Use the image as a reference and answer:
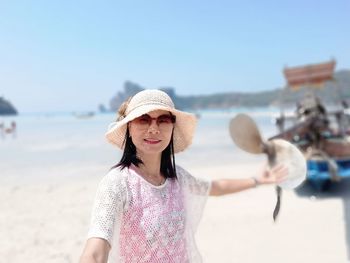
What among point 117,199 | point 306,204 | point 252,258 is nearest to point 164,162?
point 117,199

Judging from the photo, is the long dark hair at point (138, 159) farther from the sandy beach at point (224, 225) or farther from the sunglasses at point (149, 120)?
the sandy beach at point (224, 225)

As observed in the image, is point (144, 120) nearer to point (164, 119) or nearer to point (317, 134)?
point (164, 119)

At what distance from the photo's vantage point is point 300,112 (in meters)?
10.2

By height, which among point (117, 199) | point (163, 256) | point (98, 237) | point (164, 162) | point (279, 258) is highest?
point (164, 162)

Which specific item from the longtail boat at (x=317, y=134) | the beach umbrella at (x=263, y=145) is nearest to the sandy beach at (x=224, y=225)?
the longtail boat at (x=317, y=134)

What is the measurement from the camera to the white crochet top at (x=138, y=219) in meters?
1.60

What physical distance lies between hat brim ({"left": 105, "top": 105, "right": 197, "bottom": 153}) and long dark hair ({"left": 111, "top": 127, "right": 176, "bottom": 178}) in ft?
0.16

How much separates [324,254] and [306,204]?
273 cm

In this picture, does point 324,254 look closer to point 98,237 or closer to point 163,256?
point 163,256

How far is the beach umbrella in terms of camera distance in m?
2.50

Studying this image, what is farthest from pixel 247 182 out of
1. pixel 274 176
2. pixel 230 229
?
pixel 230 229

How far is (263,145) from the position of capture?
302 cm

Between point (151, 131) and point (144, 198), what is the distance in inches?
12.9

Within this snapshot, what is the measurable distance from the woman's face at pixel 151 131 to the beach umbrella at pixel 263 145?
1.02 m
